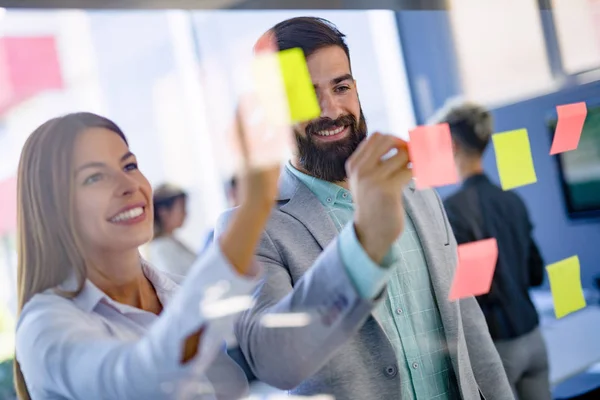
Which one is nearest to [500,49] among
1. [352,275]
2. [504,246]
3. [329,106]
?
[504,246]

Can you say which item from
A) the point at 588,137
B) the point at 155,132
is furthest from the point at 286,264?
the point at 588,137

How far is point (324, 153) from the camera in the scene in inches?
43.9

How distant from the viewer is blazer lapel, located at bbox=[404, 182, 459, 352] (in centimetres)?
114

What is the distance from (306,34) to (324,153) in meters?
0.19

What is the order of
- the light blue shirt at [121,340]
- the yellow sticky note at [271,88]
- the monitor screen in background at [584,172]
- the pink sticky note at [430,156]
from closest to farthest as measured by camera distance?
1. the light blue shirt at [121,340]
2. the yellow sticky note at [271,88]
3. the pink sticky note at [430,156]
4. the monitor screen in background at [584,172]

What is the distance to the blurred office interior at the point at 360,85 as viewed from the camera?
93 centimetres

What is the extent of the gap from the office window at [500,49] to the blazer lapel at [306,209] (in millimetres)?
746

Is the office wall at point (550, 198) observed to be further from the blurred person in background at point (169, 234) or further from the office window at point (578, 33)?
the blurred person in background at point (169, 234)

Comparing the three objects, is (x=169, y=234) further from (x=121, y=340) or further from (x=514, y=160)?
(x=514, y=160)

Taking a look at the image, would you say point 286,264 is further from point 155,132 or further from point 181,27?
point 181,27

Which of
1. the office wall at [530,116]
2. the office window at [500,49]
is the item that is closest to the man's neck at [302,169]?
the office wall at [530,116]

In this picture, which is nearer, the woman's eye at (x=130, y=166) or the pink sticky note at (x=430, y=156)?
the woman's eye at (x=130, y=166)

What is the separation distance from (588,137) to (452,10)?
0.53 m

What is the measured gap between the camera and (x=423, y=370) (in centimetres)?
110
